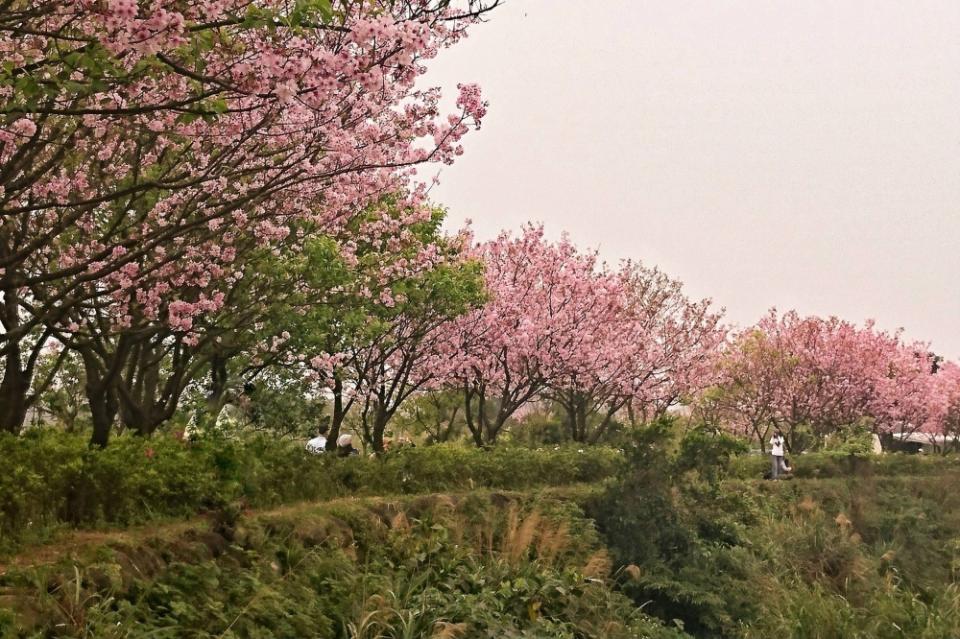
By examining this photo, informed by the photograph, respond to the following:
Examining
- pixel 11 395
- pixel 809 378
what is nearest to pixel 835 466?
pixel 809 378

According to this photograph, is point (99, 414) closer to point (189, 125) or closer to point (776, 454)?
point (189, 125)

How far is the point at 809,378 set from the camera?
39.2 m

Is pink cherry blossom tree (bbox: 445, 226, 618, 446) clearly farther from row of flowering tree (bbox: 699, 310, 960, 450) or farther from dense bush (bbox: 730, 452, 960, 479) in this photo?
row of flowering tree (bbox: 699, 310, 960, 450)

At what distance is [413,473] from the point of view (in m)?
17.1

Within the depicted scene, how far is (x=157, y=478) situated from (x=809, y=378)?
3325cm

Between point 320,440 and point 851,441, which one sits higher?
point 851,441

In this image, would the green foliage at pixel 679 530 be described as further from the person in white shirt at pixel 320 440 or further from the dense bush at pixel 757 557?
the person in white shirt at pixel 320 440

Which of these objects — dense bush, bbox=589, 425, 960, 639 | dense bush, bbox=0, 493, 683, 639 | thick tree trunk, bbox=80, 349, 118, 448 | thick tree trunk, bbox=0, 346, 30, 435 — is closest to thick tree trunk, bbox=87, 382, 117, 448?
thick tree trunk, bbox=80, 349, 118, 448

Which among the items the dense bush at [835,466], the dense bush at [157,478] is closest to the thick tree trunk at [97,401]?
the dense bush at [157,478]

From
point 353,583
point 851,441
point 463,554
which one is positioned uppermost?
point 851,441

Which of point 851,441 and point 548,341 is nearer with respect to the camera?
point 548,341

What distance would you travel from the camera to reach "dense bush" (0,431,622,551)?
29.8 ft

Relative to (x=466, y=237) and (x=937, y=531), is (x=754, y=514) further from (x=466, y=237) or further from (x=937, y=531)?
(x=466, y=237)

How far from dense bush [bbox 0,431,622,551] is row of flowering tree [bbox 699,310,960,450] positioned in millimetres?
22835
